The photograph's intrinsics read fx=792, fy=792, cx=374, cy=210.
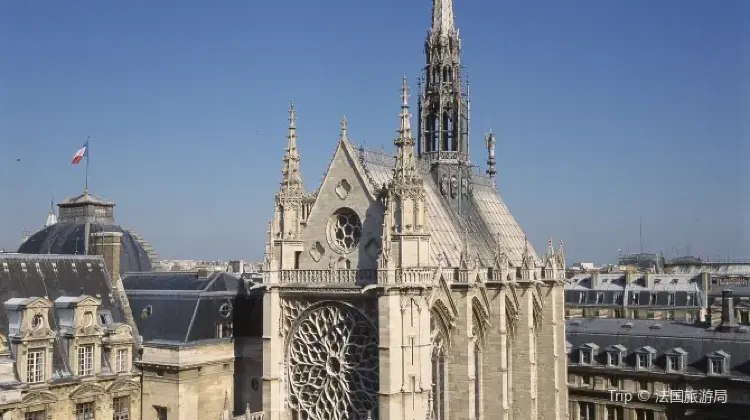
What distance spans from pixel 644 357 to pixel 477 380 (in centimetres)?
1994

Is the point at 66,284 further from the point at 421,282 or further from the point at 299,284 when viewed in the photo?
the point at 421,282

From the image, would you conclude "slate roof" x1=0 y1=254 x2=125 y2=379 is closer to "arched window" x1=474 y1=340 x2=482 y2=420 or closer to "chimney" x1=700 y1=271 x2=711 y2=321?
"arched window" x1=474 y1=340 x2=482 y2=420

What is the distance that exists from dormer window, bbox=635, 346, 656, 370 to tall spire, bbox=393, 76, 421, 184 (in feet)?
98.2

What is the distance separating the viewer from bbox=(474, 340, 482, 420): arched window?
4538cm

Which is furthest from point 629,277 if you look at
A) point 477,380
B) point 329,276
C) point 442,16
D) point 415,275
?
point 329,276

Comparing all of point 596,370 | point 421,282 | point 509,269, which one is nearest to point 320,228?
point 421,282

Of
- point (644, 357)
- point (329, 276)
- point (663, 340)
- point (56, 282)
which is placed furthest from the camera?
point (663, 340)

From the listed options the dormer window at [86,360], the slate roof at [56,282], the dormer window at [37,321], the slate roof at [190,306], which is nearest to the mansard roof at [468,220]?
the slate roof at [190,306]

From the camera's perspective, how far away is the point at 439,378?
4219 centimetres

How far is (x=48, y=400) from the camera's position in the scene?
3875 cm

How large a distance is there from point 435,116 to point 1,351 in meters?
29.6

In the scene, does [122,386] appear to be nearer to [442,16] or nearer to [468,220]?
[468,220]

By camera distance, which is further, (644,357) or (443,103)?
(644,357)

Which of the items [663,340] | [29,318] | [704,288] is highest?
[29,318]
